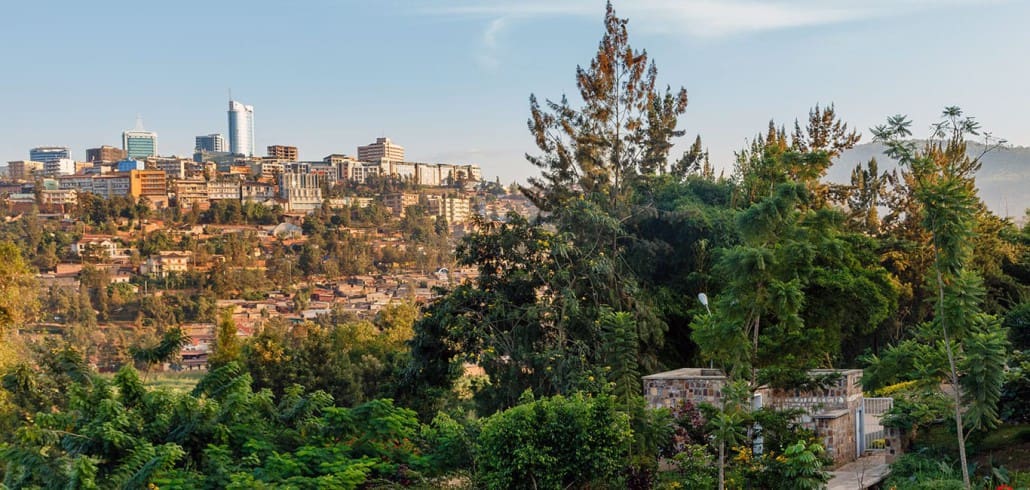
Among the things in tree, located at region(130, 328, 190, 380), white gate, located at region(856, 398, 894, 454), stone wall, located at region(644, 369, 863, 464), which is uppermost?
tree, located at region(130, 328, 190, 380)

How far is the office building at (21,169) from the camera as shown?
108 m

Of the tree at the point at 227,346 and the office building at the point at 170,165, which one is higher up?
the office building at the point at 170,165

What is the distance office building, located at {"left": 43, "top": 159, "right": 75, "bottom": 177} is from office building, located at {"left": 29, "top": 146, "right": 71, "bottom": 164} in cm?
865

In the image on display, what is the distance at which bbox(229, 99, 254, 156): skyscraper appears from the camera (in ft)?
509

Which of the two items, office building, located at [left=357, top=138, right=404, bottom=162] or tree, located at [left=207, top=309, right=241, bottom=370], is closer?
tree, located at [left=207, top=309, right=241, bottom=370]

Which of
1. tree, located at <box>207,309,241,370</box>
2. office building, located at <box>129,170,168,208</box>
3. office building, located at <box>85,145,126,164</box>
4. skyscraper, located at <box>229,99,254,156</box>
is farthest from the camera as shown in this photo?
skyscraper, located at <box>229,99,254,156</box>

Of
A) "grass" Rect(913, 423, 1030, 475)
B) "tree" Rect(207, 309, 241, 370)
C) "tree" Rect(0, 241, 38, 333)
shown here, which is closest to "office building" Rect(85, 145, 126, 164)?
"tree" Rect(207, 309, 241, 370)

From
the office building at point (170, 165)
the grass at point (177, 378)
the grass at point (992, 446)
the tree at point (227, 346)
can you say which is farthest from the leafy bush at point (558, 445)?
the office building at point (170, 165)

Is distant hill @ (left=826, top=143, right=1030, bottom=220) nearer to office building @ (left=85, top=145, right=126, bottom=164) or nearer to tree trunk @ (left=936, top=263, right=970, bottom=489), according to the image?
office building @ (left=85, top=145, right=126, bottom=164)

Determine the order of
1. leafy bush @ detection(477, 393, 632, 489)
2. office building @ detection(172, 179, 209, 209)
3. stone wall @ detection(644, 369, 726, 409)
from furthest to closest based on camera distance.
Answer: office building @ detection(172, 179, 209, 209), stone wall @ detection(644, 369, 726, 409), leafy bush @ detection(477, 393, 632, 489)

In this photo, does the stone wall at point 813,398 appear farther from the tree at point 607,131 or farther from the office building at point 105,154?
the office building at point 105,154

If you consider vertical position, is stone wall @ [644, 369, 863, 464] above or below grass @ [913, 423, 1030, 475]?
above

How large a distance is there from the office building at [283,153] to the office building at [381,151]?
863 centimetres

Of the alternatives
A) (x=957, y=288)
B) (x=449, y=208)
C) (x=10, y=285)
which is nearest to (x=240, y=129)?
(x=449, y=208)
